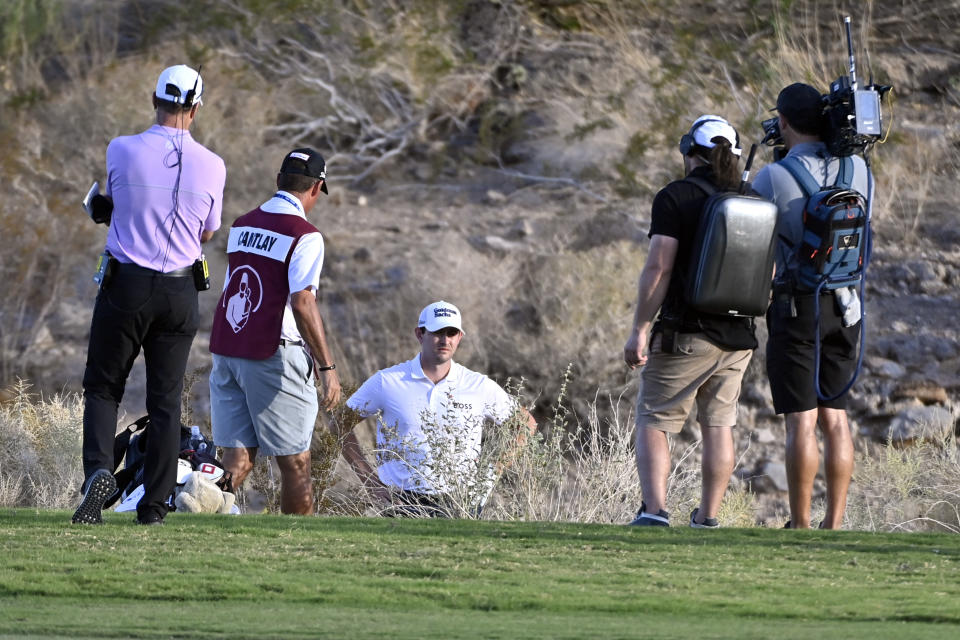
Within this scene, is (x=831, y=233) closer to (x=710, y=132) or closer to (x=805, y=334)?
(x=805, y=334)

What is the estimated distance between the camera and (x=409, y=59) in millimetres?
20953

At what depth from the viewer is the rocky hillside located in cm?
1722

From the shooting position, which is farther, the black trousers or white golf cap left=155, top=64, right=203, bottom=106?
white golf cap left=155, top=64, right=203, bottom=106

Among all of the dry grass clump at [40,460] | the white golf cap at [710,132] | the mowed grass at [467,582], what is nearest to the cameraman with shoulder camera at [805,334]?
the white golf cap at [710,132]

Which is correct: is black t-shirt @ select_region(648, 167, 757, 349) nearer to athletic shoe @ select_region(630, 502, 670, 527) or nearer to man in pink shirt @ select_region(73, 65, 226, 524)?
athletic shoe @ select_region(630, 502, 670, 527)

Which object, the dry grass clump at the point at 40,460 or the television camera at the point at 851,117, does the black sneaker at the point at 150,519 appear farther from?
the dry grass clump at the point at 40,460

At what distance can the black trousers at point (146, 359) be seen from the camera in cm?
661

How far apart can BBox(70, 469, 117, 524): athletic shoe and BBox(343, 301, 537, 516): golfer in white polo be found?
2210 millimetres

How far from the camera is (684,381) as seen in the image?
23.5 feet

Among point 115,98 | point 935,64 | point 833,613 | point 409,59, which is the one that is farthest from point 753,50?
point 833,613

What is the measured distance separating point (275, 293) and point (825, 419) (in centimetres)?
257

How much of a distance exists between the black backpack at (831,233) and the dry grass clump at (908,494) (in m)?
3.65

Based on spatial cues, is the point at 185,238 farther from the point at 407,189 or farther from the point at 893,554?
the point at 407,189

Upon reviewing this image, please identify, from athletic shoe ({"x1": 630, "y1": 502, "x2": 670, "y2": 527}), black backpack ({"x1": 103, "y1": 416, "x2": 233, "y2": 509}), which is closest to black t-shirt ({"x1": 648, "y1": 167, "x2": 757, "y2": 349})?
athletic shoe ({"x1": 630, "y1": 502, "x2": 670, "y2": 527})
